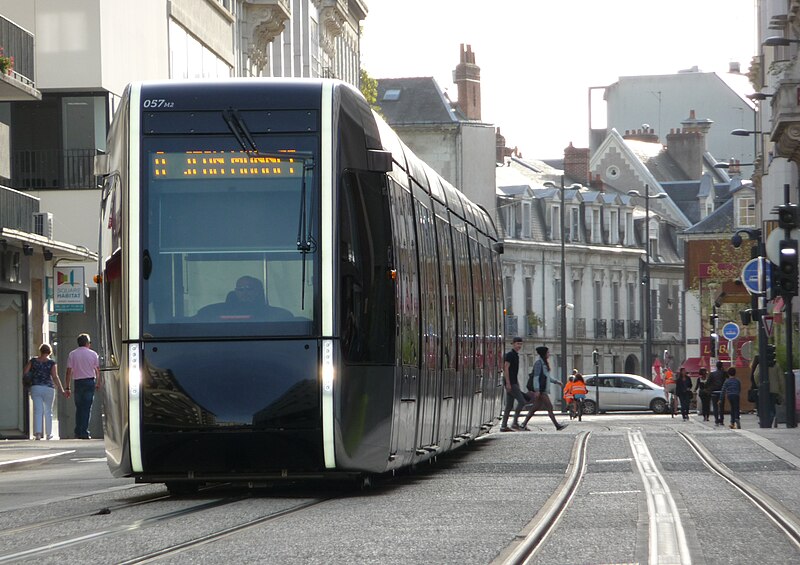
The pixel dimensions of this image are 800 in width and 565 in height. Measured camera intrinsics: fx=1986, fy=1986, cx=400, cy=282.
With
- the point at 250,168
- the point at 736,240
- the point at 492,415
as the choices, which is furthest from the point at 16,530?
the point at 736,240

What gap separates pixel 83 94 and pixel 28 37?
13.2 feet

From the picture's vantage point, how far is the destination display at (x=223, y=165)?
15.5m

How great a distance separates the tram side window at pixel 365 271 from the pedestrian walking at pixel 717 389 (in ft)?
97.8

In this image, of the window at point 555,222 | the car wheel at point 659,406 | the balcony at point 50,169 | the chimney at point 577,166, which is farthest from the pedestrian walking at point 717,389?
the chimney at point 577,166

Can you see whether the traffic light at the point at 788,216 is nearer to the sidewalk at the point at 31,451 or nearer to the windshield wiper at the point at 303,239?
the sidewalk at the point at 31,451

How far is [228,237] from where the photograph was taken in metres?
15.3

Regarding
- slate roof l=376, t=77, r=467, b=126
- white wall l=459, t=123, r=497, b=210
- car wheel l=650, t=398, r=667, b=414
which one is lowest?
car wheel l=650, t=398, r=667, b=414

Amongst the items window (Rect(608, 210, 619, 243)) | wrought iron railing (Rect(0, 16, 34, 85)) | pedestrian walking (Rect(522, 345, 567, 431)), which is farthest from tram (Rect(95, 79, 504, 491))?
window (Rect(608, 210, 619, 243))

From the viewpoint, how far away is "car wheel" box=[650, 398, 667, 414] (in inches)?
2847

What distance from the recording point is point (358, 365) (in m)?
15.5

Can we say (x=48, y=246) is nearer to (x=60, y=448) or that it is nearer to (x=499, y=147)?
(x=60, y=448)

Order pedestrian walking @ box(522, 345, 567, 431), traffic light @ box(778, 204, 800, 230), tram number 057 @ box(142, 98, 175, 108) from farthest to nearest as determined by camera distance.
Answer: pedestrian walking @ box(522, 345, 567, 431) < traffic light @ box(778, 204, 800, 230) < tram number 057 @ box(142, 98, 175, 108)

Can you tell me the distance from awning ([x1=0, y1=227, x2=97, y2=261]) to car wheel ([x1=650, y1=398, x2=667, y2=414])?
35.6 m

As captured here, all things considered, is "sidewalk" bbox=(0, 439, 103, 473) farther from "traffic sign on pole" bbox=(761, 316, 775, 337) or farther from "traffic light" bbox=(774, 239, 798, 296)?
"traffic sign on pole" bbox=(761, 316, 775, 337)
